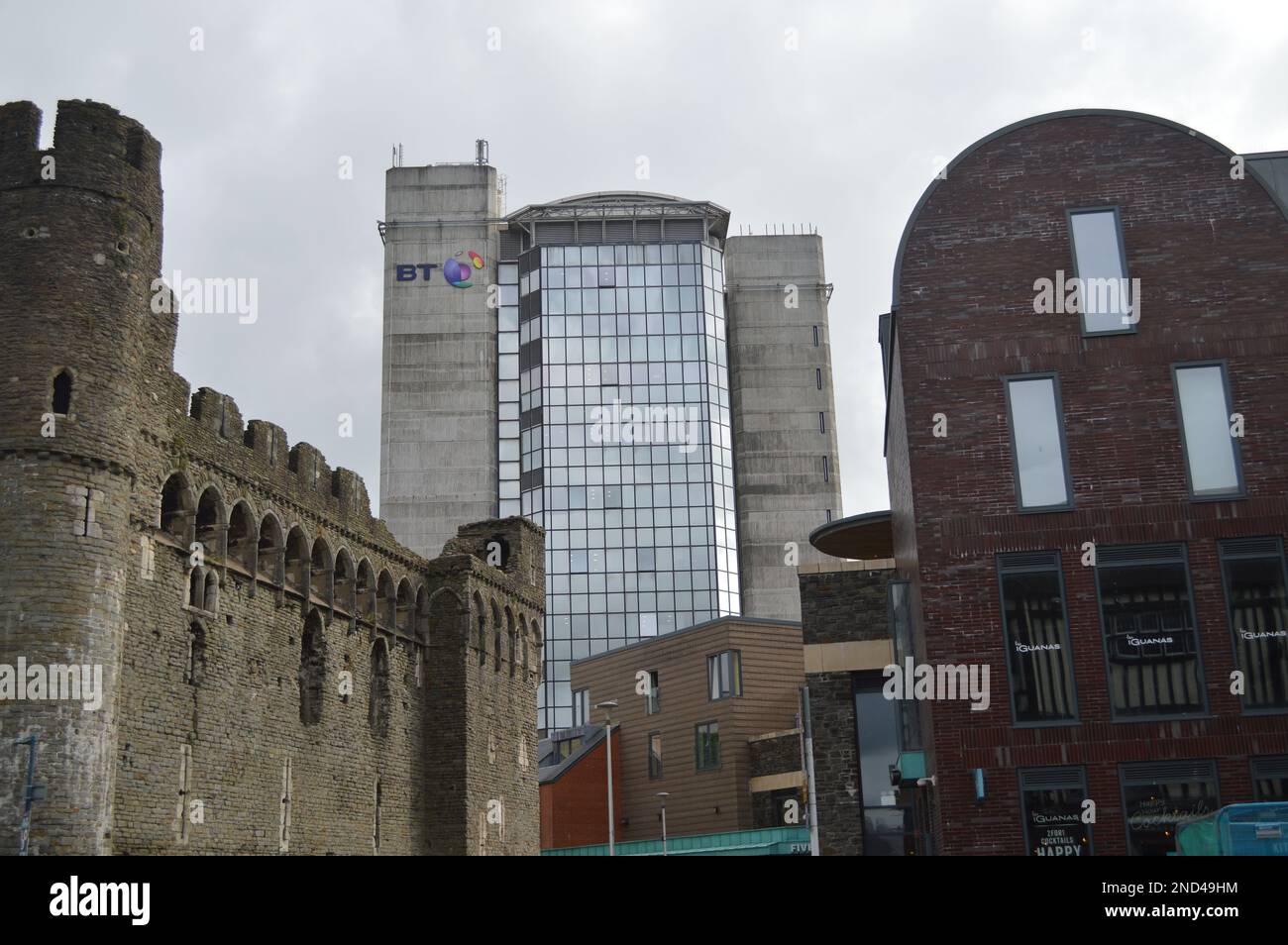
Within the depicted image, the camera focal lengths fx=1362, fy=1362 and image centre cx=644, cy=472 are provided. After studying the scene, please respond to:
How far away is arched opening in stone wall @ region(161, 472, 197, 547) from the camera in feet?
106

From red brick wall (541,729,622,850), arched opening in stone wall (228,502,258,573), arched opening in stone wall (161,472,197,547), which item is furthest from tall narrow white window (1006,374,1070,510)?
red brick wall (541,729,622,850)

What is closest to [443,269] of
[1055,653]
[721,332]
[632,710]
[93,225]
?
[721,332]

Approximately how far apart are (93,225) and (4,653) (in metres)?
9.63

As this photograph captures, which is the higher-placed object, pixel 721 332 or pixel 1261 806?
pixel 721 332

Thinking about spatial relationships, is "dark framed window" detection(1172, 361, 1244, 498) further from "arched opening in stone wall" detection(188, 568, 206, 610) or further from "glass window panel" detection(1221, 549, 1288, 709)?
"arched opening in stone wall" detection(188, 568, 206, 610)

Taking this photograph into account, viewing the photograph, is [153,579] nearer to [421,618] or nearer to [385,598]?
[385,598]

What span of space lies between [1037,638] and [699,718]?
3863cm

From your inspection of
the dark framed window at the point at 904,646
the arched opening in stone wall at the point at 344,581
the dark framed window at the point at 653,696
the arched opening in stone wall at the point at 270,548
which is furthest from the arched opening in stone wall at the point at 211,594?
the dark framed window at the point at 653,696

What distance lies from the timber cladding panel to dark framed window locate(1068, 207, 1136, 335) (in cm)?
3685

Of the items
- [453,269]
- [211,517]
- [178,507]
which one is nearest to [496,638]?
[211,517]

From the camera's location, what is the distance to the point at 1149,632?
83.5 feet

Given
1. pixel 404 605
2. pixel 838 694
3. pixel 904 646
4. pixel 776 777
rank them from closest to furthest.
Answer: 1. pixel 904 646
2. pixel 838 694
3. pixel 404 605
4. pixel 776 777
